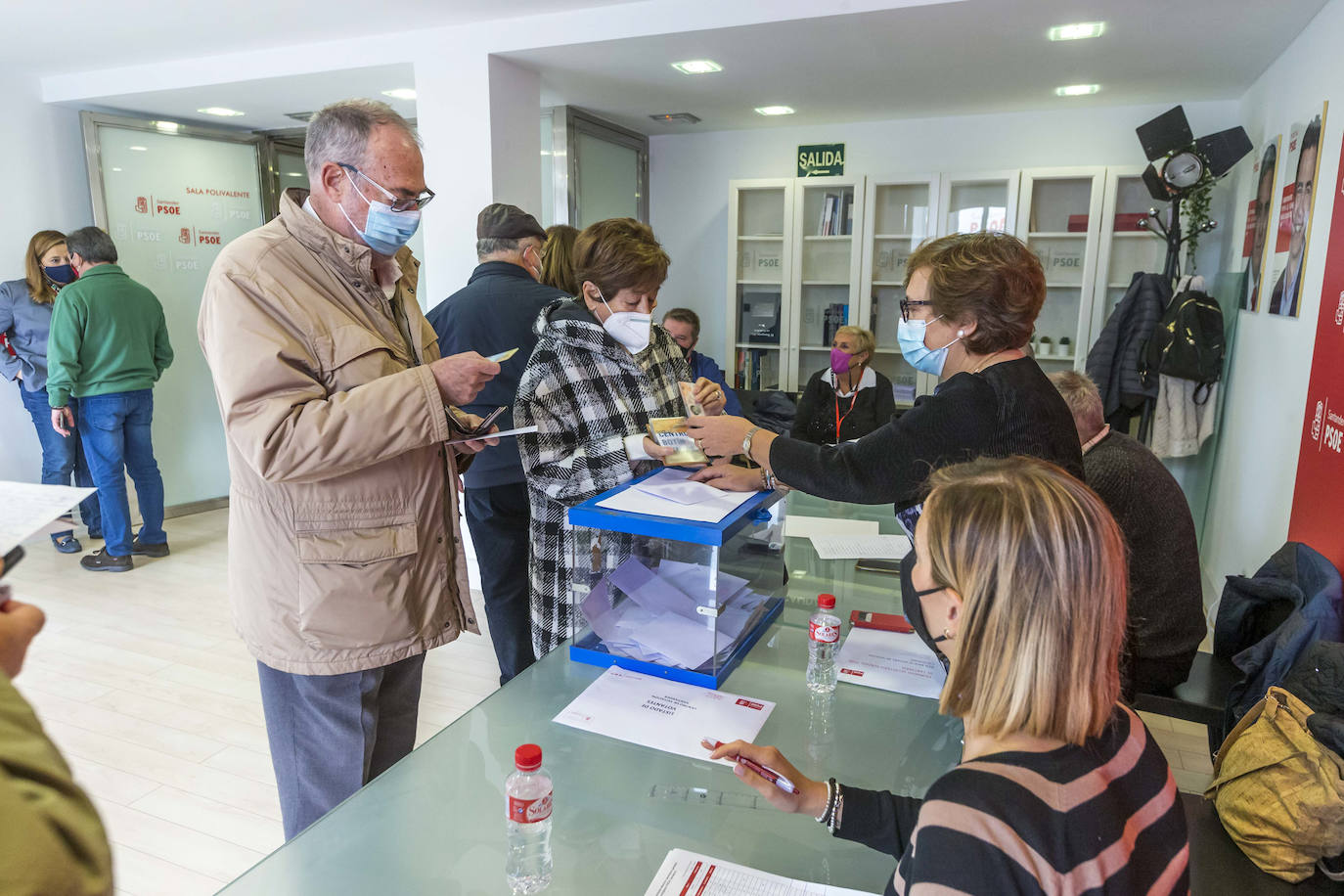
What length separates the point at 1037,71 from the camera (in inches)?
165

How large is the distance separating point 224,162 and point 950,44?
4690 mm

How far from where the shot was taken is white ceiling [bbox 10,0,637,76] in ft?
11.5

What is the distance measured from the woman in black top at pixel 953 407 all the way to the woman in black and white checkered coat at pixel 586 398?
24 centimetres

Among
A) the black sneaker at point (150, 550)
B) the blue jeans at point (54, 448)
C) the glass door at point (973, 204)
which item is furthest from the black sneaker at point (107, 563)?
the glass door at point (973, 204)

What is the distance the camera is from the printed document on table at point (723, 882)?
1016 mm

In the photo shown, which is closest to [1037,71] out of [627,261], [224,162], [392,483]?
[627,261]

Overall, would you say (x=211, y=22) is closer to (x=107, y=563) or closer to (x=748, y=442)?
(x=107, y=563)

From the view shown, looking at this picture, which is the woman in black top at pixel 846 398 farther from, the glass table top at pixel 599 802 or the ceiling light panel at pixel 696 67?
the glass table top at pixel 599 802

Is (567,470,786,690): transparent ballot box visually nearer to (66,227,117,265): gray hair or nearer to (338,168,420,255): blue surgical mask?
(338,168,420,255): blue surgical mask

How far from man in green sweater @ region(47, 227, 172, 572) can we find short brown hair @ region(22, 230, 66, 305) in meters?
0.19

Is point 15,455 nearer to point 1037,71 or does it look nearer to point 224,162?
point 224,162

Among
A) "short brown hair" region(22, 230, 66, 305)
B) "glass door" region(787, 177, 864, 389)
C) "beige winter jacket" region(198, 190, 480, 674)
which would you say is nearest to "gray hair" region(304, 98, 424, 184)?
"beige winter jacket" region(198, 190, 480, 674)

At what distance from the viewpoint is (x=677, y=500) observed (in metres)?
1.62

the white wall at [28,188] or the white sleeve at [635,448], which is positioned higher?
the white wall at [28,188]
